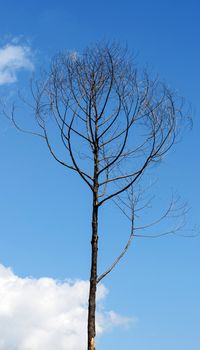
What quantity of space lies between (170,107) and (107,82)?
140cm

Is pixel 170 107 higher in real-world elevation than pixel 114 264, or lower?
higher

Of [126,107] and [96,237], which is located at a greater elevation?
[126,107]

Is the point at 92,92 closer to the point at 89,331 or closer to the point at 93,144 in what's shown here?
the point at 93,144

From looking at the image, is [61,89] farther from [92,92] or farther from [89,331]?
[89,331]

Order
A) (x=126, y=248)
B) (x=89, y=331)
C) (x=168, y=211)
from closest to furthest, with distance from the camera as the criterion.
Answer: (x=89, y=331) < (x=126, y=248) < (x=168, y=211)

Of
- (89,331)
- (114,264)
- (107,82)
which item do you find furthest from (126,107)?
(89,331)

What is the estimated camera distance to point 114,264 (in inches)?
382

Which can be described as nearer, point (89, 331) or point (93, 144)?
point (89, 331)

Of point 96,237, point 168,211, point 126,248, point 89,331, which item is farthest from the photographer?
point 168,211

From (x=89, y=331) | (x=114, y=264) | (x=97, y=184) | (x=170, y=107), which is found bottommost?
(x=89, y=331)

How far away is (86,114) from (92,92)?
1.52ft

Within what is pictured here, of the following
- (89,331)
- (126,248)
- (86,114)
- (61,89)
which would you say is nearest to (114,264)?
(126,248)

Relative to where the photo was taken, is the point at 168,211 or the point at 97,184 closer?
the point at 97,184

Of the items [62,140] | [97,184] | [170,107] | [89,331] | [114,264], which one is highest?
[170,107]
